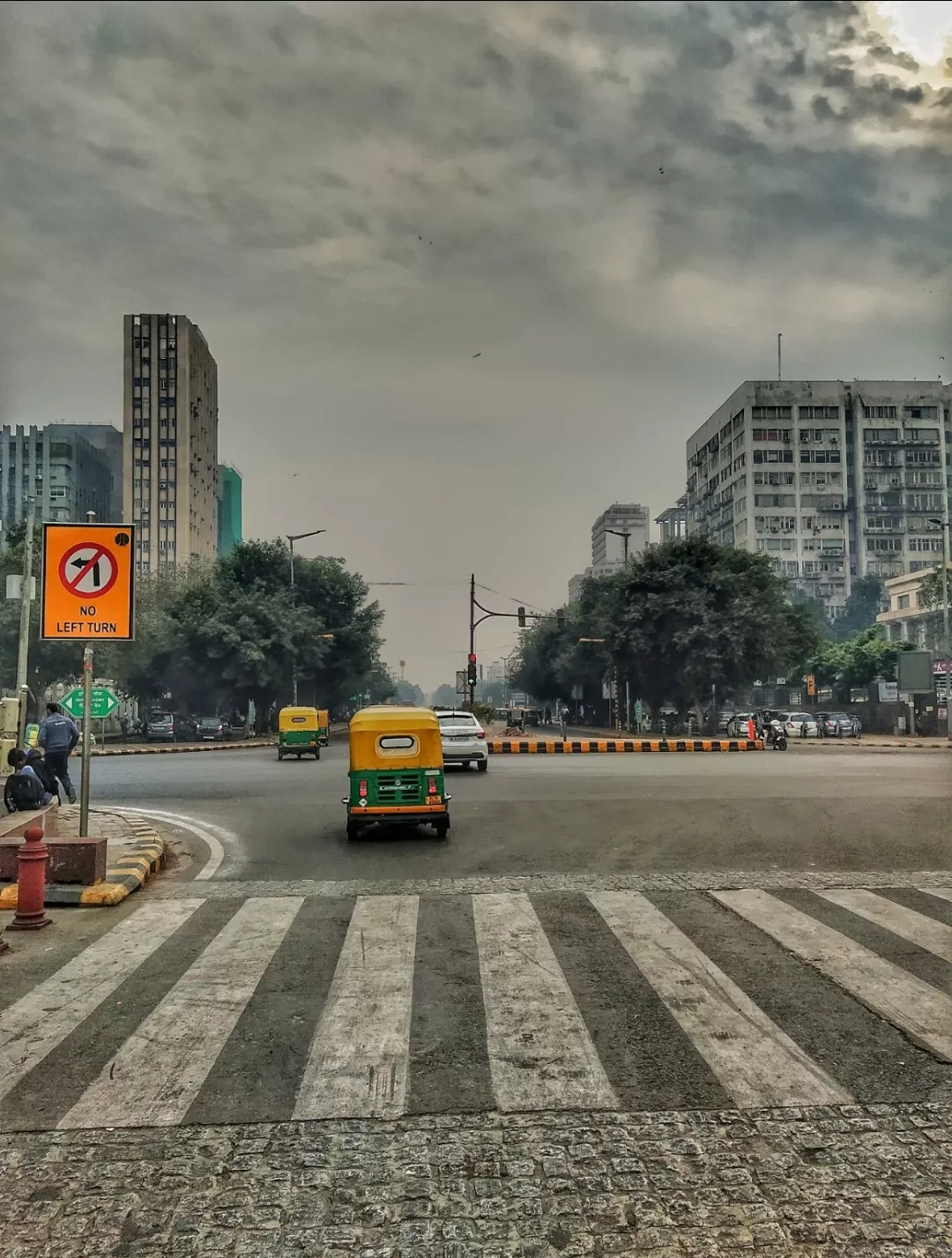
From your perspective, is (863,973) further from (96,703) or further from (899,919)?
(96,703)

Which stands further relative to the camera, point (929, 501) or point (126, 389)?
point (126, 389)

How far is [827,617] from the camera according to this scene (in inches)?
4707

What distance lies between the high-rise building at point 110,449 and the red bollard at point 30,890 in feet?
523

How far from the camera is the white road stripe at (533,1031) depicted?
14.8 feet

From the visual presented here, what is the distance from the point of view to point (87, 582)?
10.8 m

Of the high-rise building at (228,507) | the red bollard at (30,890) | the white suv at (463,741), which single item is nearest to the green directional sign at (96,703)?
the white suv at (463,741)

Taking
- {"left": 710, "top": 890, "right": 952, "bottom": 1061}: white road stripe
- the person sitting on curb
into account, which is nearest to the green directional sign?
the person sitting on curb

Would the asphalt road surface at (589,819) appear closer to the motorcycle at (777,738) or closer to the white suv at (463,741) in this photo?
the white suv at (463,741)

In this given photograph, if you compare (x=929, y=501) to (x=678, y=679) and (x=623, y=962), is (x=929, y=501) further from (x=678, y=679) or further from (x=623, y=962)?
(x=623, y=962)

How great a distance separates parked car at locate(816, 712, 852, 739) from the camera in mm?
52750

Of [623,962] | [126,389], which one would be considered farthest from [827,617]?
[623,962]

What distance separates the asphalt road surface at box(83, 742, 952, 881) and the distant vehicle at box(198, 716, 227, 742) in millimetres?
24135

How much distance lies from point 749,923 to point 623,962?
174 cm

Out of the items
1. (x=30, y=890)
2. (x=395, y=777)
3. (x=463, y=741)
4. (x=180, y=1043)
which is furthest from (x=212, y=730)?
(x=180, y=1043)
